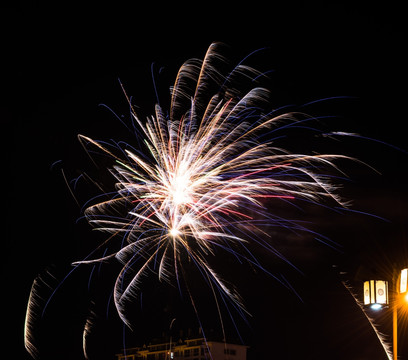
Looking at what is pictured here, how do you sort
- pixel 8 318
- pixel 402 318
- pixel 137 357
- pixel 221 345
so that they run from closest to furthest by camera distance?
pixel 402 318 < pixel 8 318 < pixel 221 345 < pixel 137 357

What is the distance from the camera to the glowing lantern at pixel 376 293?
15203 millimetres

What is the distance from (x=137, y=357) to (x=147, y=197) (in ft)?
206

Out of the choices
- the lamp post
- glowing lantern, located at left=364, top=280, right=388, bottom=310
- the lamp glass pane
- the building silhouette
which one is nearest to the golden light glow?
the lamp post

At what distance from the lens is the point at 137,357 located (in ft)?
250

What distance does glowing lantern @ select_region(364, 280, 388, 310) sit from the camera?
1520cm

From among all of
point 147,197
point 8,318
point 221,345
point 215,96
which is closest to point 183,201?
point 147,197

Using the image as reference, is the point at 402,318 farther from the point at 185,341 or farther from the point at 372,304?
the point at 185,341

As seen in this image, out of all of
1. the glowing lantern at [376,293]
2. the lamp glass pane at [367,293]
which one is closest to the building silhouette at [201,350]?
the lamp glass pane at [367,293]


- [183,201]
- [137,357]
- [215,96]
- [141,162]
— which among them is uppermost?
[215,96]

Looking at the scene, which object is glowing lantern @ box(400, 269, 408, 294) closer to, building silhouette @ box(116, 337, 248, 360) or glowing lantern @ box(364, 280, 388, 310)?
glowing lantern @ box(364, 280, 388, 310)

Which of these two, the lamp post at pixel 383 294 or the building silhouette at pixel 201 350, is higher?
the lamp post at pixel 383 294

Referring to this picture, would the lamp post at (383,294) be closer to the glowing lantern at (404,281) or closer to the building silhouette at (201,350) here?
the glowing lantern at (404,281)

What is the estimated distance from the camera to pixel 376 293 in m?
15.3

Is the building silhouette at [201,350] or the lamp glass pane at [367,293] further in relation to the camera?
the building silhouette at [201,350]
